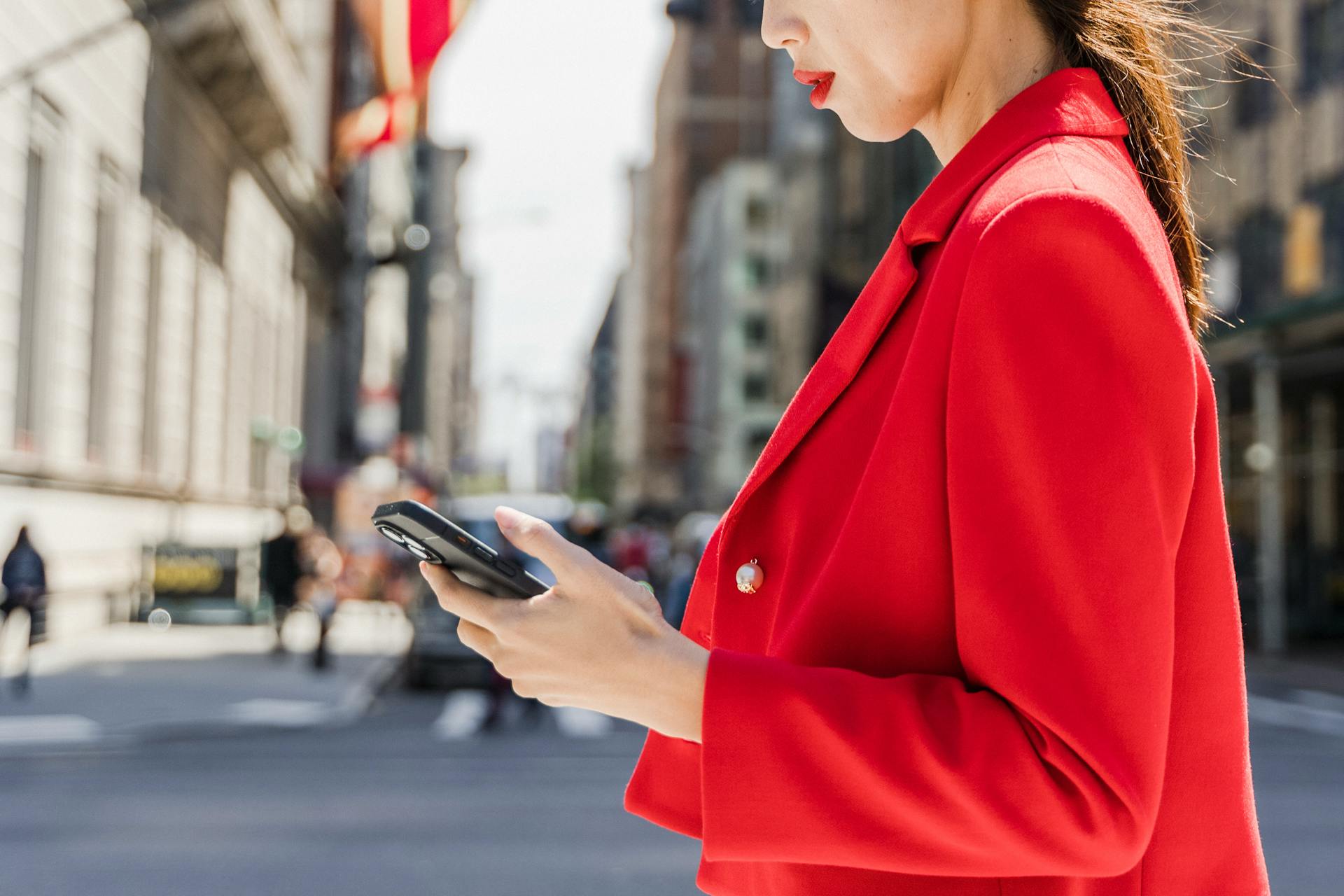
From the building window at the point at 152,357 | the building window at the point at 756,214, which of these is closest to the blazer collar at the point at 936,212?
the building window at the point at 152,357

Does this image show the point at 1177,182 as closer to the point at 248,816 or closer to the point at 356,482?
the point at 248,816

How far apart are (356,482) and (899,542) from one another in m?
35.5

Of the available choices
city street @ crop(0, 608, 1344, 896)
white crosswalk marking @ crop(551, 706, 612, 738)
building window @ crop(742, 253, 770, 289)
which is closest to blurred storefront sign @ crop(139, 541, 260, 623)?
city street @ crop(0, 608, 1344, 896)

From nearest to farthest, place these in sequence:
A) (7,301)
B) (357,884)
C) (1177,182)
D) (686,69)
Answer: (1177,182)
(357,884)
(7,301)
(686,69)

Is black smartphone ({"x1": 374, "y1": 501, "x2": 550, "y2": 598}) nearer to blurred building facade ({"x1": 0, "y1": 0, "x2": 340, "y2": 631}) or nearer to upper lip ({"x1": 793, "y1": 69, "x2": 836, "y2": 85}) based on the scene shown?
upper lip ({"x1": 793, "y1": 69, "x2": 836, "y2": 85})

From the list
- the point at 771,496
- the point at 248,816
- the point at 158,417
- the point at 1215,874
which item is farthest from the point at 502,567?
the point at 158,417

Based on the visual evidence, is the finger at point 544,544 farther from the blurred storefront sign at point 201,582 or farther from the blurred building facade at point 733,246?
the blurred building facade at point 733,246

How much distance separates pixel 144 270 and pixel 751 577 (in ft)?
84.8

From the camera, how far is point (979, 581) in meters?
1.02

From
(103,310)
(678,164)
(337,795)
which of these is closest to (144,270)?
(103,310)

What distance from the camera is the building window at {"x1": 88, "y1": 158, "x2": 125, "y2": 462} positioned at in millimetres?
22734

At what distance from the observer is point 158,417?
26.8 metres

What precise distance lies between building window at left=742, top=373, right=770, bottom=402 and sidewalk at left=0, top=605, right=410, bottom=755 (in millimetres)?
66545

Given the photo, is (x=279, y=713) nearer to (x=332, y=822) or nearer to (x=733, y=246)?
(x=332, y=822)
